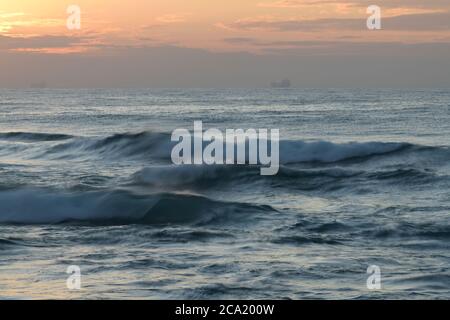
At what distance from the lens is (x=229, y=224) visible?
53.7ft

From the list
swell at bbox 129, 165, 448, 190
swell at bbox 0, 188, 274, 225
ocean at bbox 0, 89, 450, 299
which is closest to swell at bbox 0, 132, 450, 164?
ocean at bbox 0, 89, 450, 299

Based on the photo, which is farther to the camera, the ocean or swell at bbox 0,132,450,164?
swell at bbox 0,132,450,164

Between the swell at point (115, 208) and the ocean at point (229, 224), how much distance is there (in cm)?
5

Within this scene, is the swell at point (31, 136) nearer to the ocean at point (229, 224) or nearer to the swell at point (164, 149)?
the swell at point (164, 149)

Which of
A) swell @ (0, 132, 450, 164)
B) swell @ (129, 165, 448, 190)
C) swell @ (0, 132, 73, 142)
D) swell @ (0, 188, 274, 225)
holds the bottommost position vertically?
swell @ (0, 132, 73, 142)

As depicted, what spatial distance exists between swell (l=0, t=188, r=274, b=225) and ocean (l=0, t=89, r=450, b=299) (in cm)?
5

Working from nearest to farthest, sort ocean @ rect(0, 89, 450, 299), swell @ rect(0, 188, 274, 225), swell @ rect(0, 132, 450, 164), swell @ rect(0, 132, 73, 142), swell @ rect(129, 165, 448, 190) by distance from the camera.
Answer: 1. ocean @ rect(0, 89, 450, 299)
2. swell @ rect(0, 188, 274, 225)
3. swell @ rect(129, 165, 448, 190)
4. swell @ rect(0, 132, 450, 164)
5. swell @ rect(0, 132, 73, 142)

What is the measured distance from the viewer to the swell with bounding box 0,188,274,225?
1730cm

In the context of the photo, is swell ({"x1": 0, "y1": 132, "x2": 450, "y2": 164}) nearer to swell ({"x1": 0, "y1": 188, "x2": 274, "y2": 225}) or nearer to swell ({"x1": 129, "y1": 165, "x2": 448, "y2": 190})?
swell ({"x1": 129, "y1": 165, "x2": 448, "y2": 190})

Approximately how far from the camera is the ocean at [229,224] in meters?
10.8

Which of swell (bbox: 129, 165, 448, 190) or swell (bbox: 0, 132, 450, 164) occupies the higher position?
swell (bbox: 129, 165, 448, 190)

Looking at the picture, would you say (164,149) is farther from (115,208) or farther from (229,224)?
(229,224)
